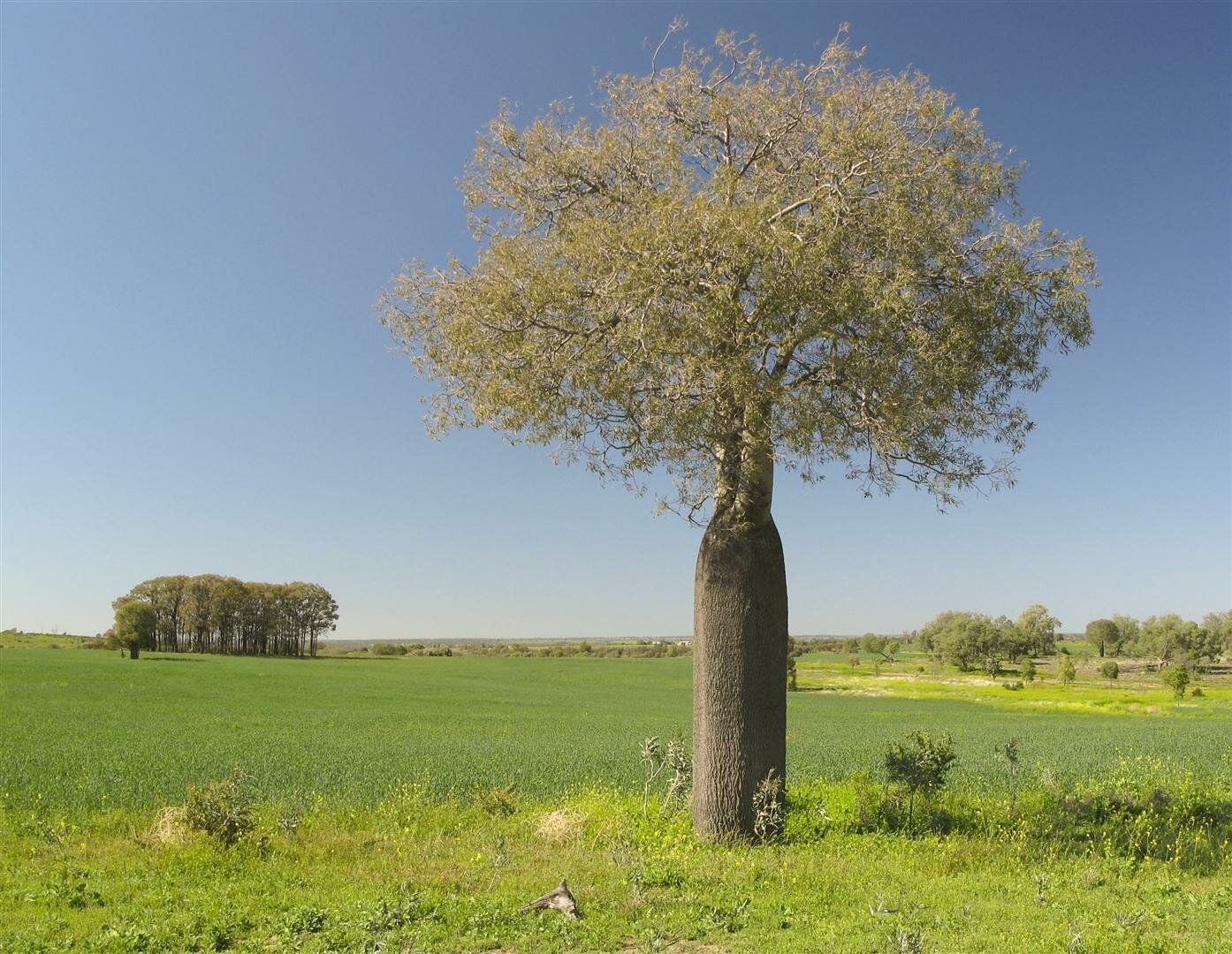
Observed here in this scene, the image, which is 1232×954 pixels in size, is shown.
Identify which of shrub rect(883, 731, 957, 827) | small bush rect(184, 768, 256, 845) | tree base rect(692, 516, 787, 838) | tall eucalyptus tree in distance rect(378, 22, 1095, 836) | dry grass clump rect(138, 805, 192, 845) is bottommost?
dry grass clump rect(138, 805, 192, 845)

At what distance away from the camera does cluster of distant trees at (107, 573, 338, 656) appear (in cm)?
11494

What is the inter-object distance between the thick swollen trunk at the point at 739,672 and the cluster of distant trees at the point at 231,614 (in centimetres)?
11748

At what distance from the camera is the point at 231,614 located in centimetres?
11850

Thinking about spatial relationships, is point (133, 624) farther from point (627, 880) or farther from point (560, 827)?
point (627, 880)

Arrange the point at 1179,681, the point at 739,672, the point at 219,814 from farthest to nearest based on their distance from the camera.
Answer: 1. the point at 1179,681
2. the point at 739,672
3. the point at 219,814

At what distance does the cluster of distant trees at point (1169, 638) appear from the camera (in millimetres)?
104688

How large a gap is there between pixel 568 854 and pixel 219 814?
4646 mm

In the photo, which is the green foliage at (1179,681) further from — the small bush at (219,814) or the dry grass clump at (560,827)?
the small bush at (219,814)

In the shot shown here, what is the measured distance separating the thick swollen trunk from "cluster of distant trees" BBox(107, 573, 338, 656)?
117475 millimetres

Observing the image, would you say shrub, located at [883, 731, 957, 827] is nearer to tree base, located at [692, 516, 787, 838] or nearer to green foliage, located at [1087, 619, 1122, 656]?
tree base, located at [692, 516, 787, 838]

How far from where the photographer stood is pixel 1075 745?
81.9ft

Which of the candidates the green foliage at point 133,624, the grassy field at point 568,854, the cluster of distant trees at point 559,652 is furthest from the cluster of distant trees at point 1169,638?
the green foliage at point 133,624

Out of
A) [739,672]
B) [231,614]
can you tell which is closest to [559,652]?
[231,614]

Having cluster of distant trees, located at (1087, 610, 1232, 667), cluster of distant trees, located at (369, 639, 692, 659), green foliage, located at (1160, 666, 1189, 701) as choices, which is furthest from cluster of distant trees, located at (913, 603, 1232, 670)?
cluster of distant trees, located at (369, 639, 692, 659)
